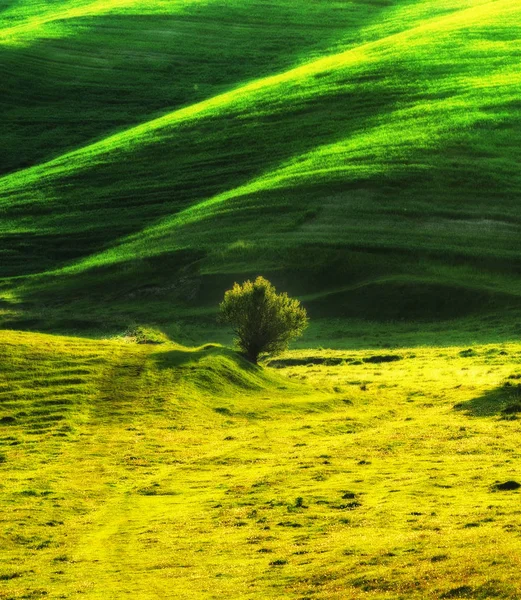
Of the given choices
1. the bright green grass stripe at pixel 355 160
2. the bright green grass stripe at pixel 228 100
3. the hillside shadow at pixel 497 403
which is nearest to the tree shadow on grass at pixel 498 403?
the hillside shadow at pixel 497 403

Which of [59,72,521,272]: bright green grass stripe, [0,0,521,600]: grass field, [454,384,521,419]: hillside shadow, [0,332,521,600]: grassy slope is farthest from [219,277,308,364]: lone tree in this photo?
[59,72,521,272]: bright green grass stripe

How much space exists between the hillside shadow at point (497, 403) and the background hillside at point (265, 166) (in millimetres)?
25600

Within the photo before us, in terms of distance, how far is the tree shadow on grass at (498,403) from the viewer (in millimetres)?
49000

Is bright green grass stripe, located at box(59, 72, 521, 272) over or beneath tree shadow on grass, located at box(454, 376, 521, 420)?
over

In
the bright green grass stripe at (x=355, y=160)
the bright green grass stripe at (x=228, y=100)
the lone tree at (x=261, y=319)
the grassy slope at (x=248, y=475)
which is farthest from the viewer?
the bright green grass stripe at (x=228, y=100)

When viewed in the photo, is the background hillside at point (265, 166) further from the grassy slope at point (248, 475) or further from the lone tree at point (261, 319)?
the grassy slope at point (248, 475)

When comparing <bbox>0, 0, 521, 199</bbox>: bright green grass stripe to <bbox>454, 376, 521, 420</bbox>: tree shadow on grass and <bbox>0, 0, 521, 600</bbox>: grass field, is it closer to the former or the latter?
<bbox>0, 0, 521, 600</bbox>: grass field

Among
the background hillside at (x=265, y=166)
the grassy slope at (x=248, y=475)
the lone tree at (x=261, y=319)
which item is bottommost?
the grassy slope at (x=248, y=475)

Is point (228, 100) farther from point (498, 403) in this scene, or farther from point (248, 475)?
point (248, 475)

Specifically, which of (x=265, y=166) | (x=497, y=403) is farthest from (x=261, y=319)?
(x=265, y=166)

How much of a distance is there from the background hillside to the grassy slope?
23861 mm

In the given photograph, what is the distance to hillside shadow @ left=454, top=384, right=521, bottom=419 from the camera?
161 feet

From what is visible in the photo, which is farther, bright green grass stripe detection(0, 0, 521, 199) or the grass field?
bright green grass stripe detection(0, 0, 521, 199)

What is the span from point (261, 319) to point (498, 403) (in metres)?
19.0
